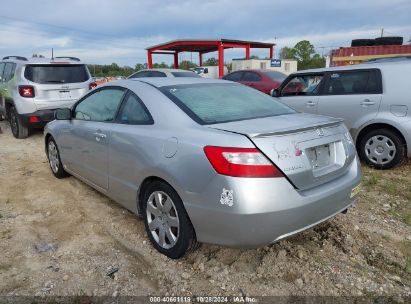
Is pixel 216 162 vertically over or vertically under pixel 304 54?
under

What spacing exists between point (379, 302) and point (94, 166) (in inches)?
119

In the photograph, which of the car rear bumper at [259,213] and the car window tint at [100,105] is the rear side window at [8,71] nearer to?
the car window tint at [100,105]

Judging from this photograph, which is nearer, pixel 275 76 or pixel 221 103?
pixel 221 103

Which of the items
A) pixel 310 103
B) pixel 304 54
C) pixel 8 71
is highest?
pixel 304 54

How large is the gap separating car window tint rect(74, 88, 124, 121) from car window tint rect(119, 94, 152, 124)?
175 mm

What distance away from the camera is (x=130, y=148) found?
10.8 feet

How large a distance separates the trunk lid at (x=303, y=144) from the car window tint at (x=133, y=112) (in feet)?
2.62

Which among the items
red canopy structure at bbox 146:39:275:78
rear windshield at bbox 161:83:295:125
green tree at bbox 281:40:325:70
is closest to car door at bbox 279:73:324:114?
rear windshield at bbox 161:83:295:125

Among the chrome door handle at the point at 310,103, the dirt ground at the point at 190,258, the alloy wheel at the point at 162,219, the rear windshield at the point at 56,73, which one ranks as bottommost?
the dirt ground at the point at 190,258

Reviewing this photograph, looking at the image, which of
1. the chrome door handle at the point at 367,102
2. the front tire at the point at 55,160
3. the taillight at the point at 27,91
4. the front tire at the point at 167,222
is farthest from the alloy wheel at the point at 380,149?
the taillight at the point at 27,91

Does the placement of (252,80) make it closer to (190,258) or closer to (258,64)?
(190,258)

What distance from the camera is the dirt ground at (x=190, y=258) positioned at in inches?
107

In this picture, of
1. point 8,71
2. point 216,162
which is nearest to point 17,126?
point 8,71

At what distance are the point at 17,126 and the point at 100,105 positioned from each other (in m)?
5.23
